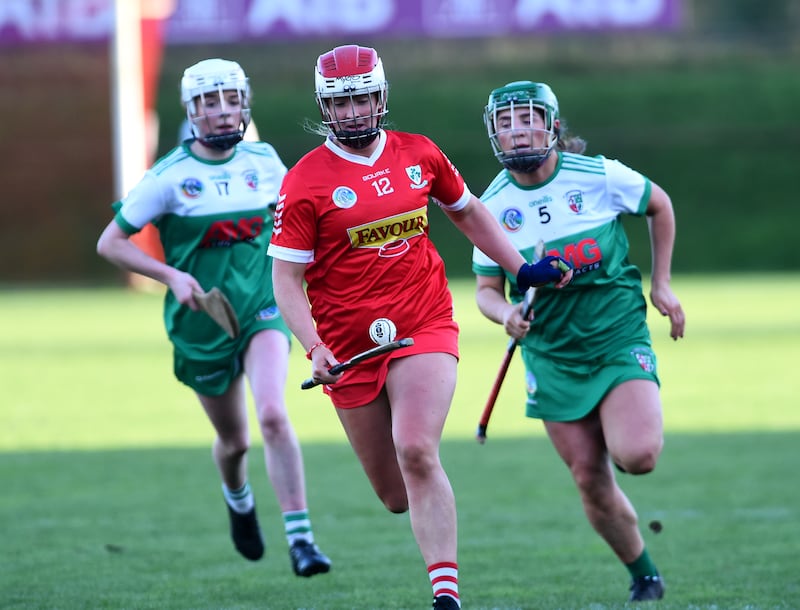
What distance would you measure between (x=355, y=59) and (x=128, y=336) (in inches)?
603

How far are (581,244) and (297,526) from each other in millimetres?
1770

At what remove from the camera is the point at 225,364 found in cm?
664

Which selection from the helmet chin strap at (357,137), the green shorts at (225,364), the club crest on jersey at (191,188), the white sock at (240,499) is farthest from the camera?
the white sock at (240,499)

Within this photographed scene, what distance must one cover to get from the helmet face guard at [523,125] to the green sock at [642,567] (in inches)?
65.4

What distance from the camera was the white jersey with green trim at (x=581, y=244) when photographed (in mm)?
5750

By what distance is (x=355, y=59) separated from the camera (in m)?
4.98

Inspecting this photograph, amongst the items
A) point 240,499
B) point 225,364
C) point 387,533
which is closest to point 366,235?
point 225,364

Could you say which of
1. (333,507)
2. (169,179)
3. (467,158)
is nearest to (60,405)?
(333,507)

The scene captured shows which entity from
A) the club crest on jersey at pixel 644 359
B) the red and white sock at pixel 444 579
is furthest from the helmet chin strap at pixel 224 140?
the red and white sock at pixel 444 579

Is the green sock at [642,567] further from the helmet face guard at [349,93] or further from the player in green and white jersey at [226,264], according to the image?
the helmet face guard at [349,93]

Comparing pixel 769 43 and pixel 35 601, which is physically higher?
pixel 35 601

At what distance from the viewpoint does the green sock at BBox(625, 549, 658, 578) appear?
574 cm

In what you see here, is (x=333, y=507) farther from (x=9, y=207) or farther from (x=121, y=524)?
(x=9, y=207)

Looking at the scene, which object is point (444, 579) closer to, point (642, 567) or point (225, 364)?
point (642, 567)
